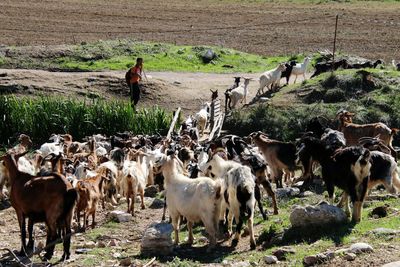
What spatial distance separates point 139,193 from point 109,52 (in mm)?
16912

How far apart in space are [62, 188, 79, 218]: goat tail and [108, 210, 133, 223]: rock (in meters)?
2.63

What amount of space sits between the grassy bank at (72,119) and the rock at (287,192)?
777cm

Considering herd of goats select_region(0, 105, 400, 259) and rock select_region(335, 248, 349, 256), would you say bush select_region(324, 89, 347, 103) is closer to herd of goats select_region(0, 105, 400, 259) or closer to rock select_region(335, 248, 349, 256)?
herd of goats select_region(0, 105, 400, 259)

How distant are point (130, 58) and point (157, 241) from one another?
20.1m

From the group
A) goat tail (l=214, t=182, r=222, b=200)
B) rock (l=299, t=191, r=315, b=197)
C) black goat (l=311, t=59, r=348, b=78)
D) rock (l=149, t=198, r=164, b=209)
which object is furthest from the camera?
black goat (l=311, t=59, r=348, b=78)

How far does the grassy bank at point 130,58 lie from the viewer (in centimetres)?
2978

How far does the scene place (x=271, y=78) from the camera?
24.8 m

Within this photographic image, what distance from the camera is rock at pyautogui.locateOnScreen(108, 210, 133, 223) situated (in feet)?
45.9

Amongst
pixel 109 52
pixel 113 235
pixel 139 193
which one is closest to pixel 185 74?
pixel 109 52

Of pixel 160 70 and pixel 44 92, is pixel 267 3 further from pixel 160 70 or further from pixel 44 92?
pixel 44 92

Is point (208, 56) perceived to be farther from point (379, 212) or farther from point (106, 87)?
point (379, 212)

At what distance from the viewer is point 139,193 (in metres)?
15.2

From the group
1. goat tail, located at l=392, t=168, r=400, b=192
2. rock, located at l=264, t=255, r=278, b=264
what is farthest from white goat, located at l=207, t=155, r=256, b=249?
goat tail, located at l=392, t=168, r=400, b=192

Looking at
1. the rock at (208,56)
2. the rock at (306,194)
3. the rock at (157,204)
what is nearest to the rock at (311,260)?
the rock at (306,194)
